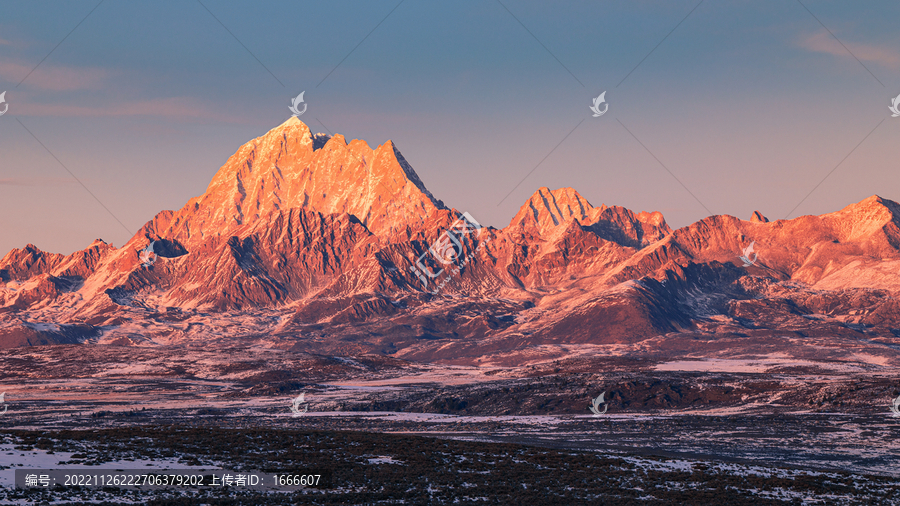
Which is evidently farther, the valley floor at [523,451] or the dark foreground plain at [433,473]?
the valley floor at [523,451]

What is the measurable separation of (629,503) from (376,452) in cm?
2760

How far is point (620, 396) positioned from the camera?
17200cm

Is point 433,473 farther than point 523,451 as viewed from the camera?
No

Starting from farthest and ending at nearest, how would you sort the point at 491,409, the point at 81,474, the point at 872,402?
1. the point at 491,409
2. the point at 872,402
3. the point at 81,474

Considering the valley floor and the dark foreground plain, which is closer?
the dark foreground plain

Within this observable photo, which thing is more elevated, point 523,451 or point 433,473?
point 523,451

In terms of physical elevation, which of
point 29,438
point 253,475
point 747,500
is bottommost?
point 747,500

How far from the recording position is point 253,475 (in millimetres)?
65875

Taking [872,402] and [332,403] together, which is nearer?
[872,402]

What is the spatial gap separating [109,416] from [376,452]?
3678 inches

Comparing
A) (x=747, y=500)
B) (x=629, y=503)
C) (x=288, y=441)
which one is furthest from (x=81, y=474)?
(x=747, y=500)

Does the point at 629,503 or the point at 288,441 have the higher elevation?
the point at 288,441

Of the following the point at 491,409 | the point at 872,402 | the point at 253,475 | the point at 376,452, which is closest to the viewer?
the point at 253,475

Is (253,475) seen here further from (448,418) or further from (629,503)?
(448,418)
